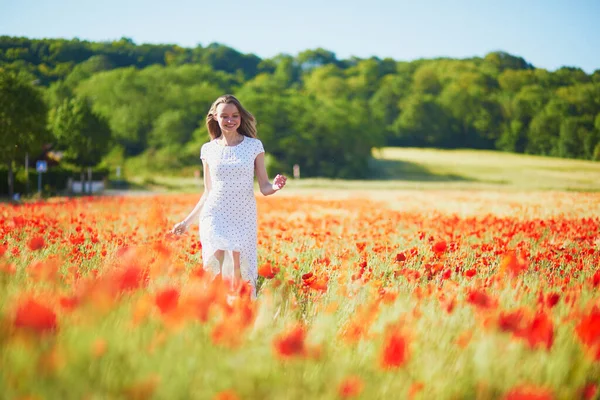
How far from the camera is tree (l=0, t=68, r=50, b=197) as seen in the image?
73.0 ft

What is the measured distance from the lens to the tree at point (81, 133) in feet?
106

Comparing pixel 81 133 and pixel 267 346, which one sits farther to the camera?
pixel 81 133

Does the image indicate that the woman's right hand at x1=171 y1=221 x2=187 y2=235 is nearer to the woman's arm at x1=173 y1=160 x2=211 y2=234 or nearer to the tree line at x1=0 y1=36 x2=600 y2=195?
the woman's arm at x1=173 y1=160 x2=211 y2=234

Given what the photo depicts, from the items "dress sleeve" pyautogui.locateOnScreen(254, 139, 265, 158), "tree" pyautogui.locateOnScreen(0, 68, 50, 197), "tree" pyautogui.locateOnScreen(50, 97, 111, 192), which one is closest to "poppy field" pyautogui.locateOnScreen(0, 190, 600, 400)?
"dress sleeve" pyautogui.locateOnScreen(254, 139, 265, 158)

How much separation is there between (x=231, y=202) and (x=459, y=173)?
50756 millimetres

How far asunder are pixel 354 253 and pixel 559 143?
29001mm

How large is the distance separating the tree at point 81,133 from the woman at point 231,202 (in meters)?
29.2

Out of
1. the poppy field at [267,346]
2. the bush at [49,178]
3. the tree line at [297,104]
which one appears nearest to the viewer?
the poppy field at [267,346]

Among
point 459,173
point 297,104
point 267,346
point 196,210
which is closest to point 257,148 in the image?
point 196,210

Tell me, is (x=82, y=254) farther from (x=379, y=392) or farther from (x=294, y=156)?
(x=294, y=156)

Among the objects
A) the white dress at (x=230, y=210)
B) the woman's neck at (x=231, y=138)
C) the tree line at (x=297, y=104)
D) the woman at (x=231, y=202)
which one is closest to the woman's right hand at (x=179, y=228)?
the woman at (x=231, y=202)

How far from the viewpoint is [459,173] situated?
53.2m

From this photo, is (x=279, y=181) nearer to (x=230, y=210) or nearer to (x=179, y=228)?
(x=230, y=210)

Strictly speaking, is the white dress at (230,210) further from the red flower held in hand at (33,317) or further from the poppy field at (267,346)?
the red flower held in hand at (33,317)
